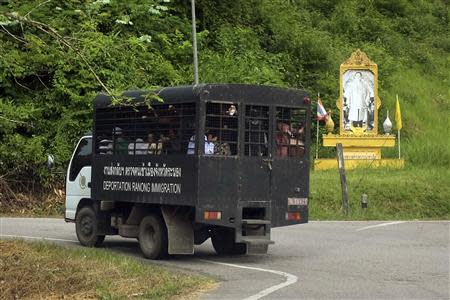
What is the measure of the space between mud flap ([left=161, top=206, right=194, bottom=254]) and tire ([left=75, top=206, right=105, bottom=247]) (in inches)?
85.4

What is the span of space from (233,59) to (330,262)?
18.3m

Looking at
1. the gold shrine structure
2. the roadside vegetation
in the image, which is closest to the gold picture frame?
the gold shrine structure

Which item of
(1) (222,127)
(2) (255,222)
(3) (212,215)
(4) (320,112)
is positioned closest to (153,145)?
(1) (222,127)

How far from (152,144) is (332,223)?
8674 mm

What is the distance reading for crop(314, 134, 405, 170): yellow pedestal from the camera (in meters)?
28.3

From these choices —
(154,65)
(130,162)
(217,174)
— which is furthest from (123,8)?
(154,65)

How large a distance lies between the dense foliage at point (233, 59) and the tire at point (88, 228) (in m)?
2.34

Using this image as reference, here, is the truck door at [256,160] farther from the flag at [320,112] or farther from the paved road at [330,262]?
the flag at [320,112]

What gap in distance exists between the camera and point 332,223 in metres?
20.1

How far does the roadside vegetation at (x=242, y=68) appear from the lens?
22203 millimetres

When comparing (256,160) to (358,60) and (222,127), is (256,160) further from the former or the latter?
(358,60)

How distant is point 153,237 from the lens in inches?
510

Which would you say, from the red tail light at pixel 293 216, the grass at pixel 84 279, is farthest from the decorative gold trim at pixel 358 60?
the grass at pixel 84 279

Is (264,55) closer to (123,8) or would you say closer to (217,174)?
(123,8)
